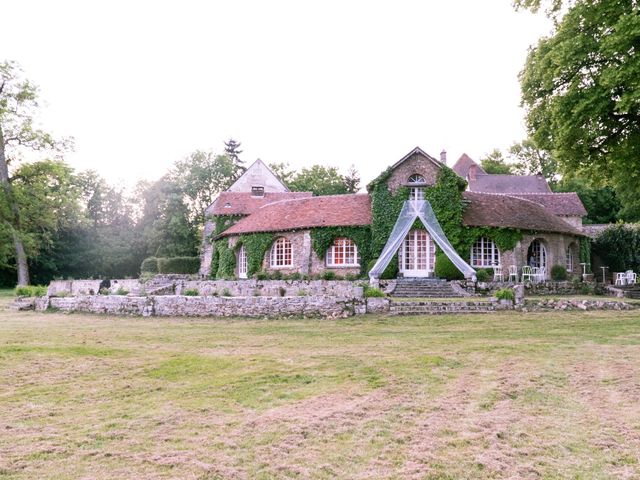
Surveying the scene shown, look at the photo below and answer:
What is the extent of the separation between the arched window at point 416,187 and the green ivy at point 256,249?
7889 mm

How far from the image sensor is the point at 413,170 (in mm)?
28500

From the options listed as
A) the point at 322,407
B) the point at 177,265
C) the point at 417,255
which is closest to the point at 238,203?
the point at 177,265

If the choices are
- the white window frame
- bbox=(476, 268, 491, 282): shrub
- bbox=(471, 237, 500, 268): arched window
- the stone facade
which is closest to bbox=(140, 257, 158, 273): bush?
the stone facade

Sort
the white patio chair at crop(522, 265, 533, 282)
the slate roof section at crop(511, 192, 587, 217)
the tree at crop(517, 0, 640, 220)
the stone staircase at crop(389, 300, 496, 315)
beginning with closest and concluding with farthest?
the tree at crop(517, 0, 640, 220)
the stone staircase at crop(389, 300, 496, 315)
the white patio chair at crop(522, 265, 533, 282)
the slate roof section at crop(511, 192, 587, 217)

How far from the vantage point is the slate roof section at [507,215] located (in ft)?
91.4

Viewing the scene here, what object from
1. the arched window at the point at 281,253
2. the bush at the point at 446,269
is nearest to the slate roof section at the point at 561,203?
the bush at the point at 446,269

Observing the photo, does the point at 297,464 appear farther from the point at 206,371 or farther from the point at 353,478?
the point at 206,371

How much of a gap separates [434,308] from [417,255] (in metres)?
10.7

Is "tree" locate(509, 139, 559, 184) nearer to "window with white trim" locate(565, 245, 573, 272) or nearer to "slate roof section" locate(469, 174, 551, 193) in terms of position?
"slate roof section" locate(469, 174, 551, 193)

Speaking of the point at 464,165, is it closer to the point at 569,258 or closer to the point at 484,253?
the point at 569,258

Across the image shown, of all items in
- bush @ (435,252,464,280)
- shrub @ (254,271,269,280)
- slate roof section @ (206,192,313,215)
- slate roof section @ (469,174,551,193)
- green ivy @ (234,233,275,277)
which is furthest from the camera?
slate roof section @ (469,174,551,193)

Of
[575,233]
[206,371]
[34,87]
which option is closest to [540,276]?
[575,233]

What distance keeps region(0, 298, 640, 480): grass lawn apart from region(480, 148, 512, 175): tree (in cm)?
5138

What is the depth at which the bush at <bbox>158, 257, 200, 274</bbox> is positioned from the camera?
40.1 m
